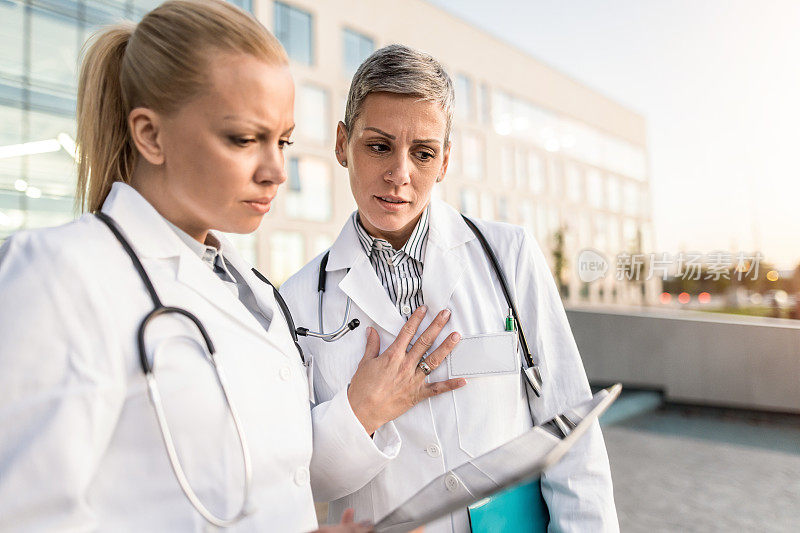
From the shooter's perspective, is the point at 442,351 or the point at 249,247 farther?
the point at 249,247

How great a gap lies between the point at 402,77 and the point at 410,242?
426 mm

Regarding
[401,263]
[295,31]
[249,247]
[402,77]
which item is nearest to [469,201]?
[295,31]

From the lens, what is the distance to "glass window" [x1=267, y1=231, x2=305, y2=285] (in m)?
15.2

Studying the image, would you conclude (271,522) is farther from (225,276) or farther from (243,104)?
(243,104)

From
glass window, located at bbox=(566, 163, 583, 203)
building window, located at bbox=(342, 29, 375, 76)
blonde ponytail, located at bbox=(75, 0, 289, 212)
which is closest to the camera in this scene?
blonde ponytail, located at bbox=(75, 0, 289, 212)

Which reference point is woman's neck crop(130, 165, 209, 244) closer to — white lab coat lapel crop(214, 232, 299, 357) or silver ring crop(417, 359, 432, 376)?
white lab coat lapel crop(214, 232, 299, 357)

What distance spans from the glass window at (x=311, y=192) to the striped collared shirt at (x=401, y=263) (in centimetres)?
1445

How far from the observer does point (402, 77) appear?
4.56 ft

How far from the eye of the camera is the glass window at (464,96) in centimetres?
2105

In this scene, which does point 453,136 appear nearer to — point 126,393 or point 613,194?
point 126,393

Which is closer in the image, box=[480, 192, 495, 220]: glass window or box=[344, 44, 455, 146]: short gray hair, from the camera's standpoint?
box=[344, 44, 455, 146]: short gray hair

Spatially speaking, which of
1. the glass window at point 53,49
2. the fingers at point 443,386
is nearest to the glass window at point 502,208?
the glass window at point 53,49

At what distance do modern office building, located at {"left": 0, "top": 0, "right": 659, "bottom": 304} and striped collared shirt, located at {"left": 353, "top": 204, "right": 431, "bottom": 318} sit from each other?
2329mm

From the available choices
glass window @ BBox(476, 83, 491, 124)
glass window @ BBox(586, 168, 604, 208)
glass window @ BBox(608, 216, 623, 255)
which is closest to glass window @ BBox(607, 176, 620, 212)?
glass window @ BBox(608, 216, 623, 255)
